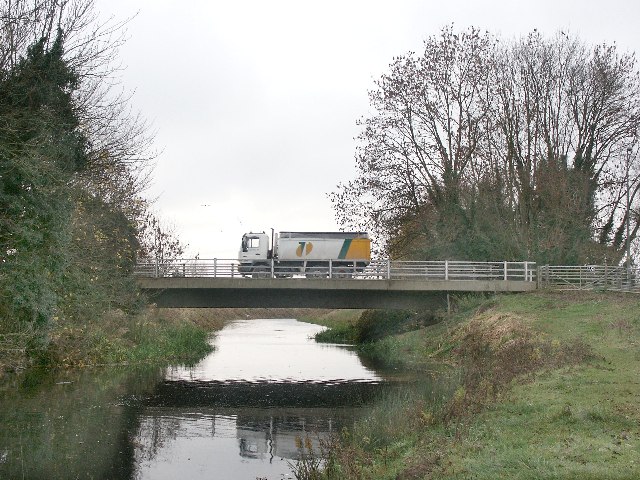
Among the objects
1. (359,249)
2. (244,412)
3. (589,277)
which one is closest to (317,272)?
(359,249)

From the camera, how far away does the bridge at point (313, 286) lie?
42031 mm

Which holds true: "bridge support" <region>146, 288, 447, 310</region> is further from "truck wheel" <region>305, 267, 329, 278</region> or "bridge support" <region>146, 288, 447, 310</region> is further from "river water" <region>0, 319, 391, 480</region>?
"river water" <region>0, 319, 391, 480</region>

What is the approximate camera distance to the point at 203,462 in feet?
54.2

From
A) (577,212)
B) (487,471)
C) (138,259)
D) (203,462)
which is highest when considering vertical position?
(577,212)

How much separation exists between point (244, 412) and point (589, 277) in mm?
27711

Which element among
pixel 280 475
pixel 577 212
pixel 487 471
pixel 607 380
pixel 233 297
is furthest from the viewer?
pixel 577 212

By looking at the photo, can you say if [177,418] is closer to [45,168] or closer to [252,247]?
[45,168]

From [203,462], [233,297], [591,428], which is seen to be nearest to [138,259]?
[233,297]

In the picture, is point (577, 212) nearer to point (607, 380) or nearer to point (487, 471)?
point (607, 380)

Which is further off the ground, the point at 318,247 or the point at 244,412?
the point at 318,247

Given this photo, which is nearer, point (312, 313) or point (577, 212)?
point (577, 212)

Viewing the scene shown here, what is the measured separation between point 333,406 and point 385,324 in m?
29.8

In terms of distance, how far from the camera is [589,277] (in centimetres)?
4497

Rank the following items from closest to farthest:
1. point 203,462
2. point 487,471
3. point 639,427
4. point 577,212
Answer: point 487,471
point 639,427
point 203,462
point 577,212
